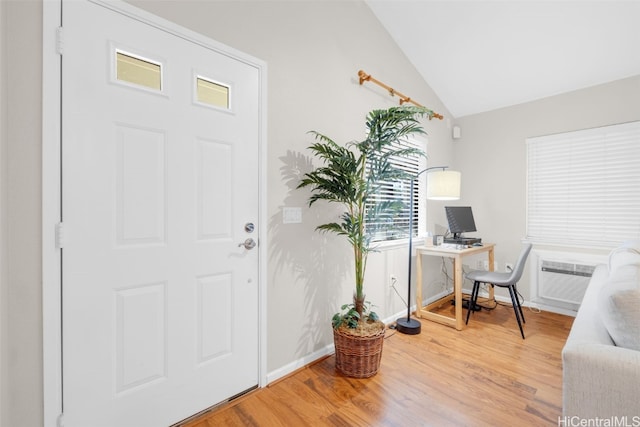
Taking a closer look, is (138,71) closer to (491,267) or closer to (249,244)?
(249,244)

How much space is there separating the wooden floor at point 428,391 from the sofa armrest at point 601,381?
0.78 m

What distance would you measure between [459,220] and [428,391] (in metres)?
2.15

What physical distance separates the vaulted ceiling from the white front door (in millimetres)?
1980

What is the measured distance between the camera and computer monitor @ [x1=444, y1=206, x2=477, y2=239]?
133 inches

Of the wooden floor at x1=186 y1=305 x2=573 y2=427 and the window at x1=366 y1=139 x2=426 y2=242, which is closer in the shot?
the wooden floor at x1=186 y1=305 x2=573 y2=427

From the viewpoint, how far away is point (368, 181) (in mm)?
2105

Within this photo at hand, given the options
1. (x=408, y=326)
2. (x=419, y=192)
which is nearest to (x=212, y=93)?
(x=408, y=326)

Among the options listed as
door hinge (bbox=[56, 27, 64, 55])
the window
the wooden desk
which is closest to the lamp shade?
the window

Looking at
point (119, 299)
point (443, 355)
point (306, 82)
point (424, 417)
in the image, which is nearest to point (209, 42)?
point (306, 82)

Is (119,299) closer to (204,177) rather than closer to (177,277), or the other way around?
(177,277)

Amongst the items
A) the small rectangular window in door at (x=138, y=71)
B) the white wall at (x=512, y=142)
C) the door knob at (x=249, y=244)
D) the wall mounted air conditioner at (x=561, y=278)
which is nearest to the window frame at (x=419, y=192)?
the white wall at (x=512, y=142)

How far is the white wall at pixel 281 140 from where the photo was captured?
117cm

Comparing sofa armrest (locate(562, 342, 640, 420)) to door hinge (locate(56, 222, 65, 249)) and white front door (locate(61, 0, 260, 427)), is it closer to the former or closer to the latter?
white front door (locate(61, 0, 260, 427))

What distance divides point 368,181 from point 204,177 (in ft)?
3.66
